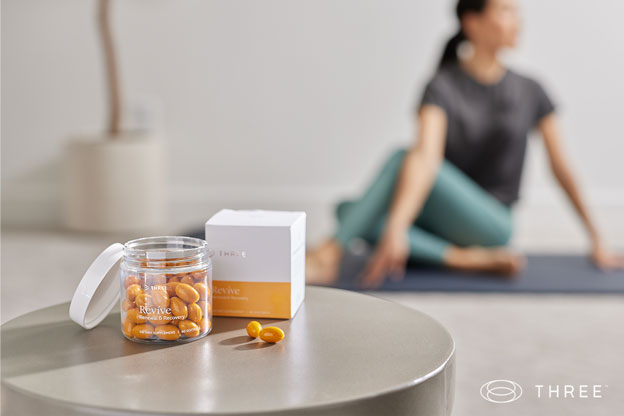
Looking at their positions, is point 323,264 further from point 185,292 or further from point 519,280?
point 185,292

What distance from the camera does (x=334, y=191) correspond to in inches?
154

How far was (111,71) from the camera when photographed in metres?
3.57

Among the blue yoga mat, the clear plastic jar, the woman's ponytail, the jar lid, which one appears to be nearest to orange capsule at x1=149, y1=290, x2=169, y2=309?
the clear plastic jar

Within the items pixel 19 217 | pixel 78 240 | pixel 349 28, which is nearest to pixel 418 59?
pixel 349 28

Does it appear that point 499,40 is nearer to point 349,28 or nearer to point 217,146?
point 349,28

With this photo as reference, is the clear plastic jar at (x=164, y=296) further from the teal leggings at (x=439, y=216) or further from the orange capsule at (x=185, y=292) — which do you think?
the teal leggings at (x=439, y=216)

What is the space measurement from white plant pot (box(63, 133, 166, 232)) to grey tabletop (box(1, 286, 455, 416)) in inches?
94.1

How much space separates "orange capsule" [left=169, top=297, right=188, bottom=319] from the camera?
3.34ft

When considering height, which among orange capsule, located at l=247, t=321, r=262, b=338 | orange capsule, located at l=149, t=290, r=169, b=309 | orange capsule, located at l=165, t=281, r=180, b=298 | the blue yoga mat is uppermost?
orange capsule, located at l=165, t=281, r=180, b=298

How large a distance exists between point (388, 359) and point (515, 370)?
1.07m

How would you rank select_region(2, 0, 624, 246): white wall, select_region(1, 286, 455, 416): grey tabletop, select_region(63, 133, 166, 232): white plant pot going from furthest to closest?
select_region(2, 0, 624, 246): white wall, select_region(63, 133, 166, 232): white plant pot, select_region(1, 286, 455, 416): grey tabletop

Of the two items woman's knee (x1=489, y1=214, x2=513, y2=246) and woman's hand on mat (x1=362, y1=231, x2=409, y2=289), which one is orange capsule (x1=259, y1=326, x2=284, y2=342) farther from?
woman's knee (x1=489, y1=214, x2=513, y2=246)

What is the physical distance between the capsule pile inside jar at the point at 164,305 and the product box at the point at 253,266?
9cm

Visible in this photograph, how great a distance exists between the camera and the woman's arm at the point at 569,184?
293 centimetres
